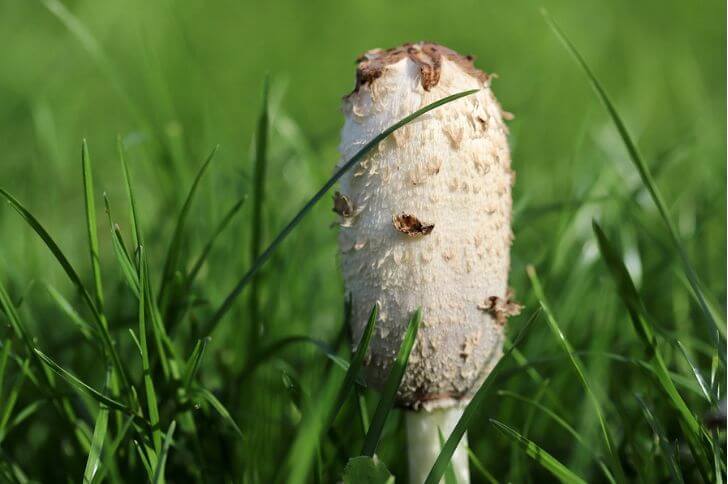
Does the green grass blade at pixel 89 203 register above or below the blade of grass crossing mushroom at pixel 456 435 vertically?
above

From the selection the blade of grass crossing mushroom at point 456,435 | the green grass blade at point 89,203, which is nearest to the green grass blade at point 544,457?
the blade of grass crossing mushroom at point 456,435

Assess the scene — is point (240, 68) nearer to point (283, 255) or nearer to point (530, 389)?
point (283, 255)

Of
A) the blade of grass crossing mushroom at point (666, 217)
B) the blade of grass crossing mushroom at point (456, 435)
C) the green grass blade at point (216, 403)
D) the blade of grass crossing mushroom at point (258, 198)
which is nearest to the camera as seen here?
the blade of grass crossing mushroom at point (456, 435)

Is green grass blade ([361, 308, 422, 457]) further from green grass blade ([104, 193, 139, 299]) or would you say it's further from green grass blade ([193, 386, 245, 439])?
green grass blade ([104, 193, 139, 299])

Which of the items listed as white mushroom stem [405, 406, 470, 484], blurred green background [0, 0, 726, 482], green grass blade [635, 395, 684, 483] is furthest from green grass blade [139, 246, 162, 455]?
green grass blade [635, 395, 684, 483]

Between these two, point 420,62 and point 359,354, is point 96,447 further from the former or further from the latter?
point 420,62

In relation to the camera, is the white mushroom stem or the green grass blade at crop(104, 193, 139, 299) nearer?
the green grass blade at crop(104, 193, 139, 299)

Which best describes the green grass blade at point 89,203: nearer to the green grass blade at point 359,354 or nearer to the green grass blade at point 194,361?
the green grass blade at point 194,361

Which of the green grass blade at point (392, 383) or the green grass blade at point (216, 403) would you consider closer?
the green grass blade at point (392, 383)
